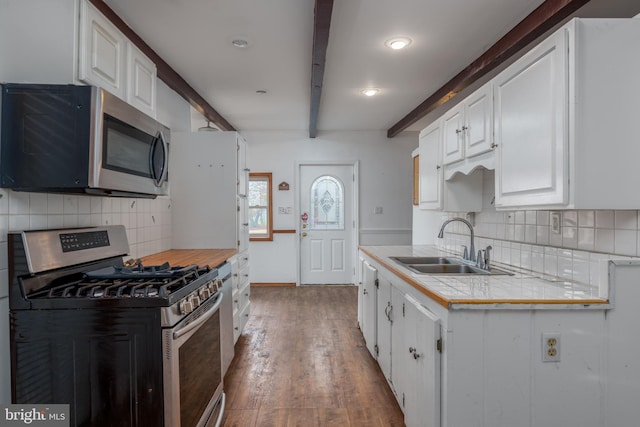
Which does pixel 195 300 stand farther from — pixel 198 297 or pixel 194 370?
pixel 194 370

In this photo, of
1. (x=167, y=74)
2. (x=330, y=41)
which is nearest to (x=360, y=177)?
(x=330, y=41)

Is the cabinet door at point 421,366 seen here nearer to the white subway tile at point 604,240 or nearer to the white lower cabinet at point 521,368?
the white lower cabinet at point 521,368

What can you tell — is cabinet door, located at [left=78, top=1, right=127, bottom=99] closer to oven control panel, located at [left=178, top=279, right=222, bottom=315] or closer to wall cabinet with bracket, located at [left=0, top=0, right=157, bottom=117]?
wall cabinet with bracket, located at [left=0, top=0, right=157, bottom=117]

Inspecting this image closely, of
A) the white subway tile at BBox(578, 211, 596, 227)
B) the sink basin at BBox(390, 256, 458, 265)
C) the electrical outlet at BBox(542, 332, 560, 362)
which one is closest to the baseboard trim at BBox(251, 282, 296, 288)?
the sink basin at BBox(390, 256, 458, 265)

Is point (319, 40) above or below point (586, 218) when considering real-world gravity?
above

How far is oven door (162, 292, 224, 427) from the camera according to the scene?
4.68 feet

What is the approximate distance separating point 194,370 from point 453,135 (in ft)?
6.70

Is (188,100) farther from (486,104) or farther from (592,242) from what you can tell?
(592,242)

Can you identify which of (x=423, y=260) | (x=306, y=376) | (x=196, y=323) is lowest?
(x=306, y=376)

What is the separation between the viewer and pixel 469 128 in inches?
86.6

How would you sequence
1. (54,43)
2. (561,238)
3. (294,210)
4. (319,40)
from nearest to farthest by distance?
(54,43), (561,238), (319,40), (294,210)

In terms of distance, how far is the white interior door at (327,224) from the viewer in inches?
219

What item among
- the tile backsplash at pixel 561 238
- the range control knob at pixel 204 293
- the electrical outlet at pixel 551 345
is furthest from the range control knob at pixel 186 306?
the tile backsplash at pixel 561 238

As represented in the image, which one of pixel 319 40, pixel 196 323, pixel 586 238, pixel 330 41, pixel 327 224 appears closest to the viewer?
pixel 196 323
